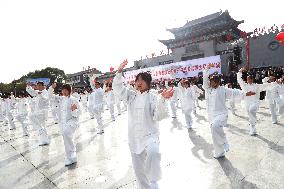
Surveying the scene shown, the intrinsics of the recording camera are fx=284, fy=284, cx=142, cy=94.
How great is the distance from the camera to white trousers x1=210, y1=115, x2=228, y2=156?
6211mm

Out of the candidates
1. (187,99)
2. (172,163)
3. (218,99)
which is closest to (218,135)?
(218,99)

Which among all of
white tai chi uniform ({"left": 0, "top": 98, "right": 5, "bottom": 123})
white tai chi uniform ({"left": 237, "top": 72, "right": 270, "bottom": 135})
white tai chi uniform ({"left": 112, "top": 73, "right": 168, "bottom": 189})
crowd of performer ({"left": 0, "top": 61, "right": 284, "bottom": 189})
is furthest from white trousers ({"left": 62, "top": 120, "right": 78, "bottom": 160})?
white tai chi uniform ({"left": 0, "top": 98, "right": 5, "bottom": 123})

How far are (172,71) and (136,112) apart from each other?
21236 millimetres

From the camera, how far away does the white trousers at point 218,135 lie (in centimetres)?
621

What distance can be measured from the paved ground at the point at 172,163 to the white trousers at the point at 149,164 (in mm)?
820

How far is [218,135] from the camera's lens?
628cm

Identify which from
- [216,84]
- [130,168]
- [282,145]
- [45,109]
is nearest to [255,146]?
[282,145]

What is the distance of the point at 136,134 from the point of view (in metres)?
4.12

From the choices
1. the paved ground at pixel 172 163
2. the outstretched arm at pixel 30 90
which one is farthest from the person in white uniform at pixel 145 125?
the outstretched arm at pixel 30 90

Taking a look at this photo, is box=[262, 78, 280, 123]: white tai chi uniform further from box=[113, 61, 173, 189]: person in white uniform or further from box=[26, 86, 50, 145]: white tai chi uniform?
box=[26, 86, 50, 145]: white tai chi uniform

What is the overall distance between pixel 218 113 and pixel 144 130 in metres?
2.86

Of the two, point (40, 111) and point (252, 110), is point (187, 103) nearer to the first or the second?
point (252, 110)

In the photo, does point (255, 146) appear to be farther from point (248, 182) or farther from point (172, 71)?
point (172, 71)

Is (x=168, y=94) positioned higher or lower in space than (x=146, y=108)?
higher
